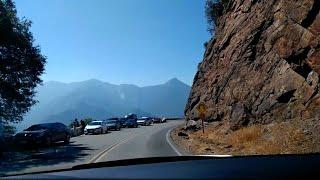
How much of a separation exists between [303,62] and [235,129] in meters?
7.44

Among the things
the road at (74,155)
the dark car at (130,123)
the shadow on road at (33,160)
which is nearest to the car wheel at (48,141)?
the road at (74,155)

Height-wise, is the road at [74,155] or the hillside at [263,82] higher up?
the hillside at [263,82]

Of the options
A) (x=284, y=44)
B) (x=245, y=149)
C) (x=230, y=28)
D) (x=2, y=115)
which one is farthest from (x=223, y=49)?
(x=245, y=149)

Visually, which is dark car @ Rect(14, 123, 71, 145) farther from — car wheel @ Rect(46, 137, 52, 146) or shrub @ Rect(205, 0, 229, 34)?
shrub @ Rect(205, 0, 229, 34)

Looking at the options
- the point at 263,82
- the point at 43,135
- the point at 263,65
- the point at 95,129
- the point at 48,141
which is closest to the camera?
the point at 43,135

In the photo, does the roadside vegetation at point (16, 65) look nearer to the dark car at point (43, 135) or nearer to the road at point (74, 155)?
the dark car at point (43, 135)

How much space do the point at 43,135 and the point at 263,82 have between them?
14.7 meters

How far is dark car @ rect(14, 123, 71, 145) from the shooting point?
113 feet

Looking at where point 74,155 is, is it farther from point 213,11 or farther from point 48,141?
point 213,11

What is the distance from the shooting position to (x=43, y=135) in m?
34.9

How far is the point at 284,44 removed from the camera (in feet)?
104

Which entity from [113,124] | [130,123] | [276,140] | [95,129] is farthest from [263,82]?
[130,123]

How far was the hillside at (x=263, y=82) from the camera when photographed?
26.0 meters

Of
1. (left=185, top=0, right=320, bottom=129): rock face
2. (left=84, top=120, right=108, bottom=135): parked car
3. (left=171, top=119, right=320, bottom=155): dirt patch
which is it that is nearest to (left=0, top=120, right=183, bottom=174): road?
(left=171, top=119, right=320, bottom=155): dirt patch
